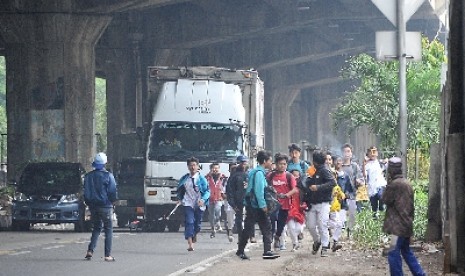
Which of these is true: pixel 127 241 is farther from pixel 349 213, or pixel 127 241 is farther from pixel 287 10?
pixel 287 10

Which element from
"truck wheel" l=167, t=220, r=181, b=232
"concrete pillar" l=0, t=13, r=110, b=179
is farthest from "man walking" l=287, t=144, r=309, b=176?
"concrete pillar" l=0, t=13, r=110, b=179

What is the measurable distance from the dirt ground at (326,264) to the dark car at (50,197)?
1081cm

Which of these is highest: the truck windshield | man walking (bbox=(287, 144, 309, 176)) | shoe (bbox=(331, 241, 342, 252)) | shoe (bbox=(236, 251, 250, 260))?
the truck windshield

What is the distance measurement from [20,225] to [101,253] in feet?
35.5

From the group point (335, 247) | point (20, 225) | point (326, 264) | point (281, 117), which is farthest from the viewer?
point (281, 117)

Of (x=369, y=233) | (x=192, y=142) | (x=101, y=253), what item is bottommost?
(x=101, y=253)

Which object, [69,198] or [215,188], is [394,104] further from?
[69,198]

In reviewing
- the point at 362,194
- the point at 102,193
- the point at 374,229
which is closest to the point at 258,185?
the point at 102,193

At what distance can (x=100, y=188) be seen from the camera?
21250mm

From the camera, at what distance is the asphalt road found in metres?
19.3

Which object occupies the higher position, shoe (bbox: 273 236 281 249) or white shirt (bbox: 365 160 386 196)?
white shirt (bbox: 365 160 386 196)

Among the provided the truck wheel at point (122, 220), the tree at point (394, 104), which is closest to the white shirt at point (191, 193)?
the truck wheel at point (122, 220)

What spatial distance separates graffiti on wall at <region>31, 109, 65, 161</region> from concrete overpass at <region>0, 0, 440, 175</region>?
32 mm

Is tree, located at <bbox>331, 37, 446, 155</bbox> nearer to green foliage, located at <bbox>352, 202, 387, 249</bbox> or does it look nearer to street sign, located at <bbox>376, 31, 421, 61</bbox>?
green foliage, located at <bbox>352, 202, 387, 249</bbox>
